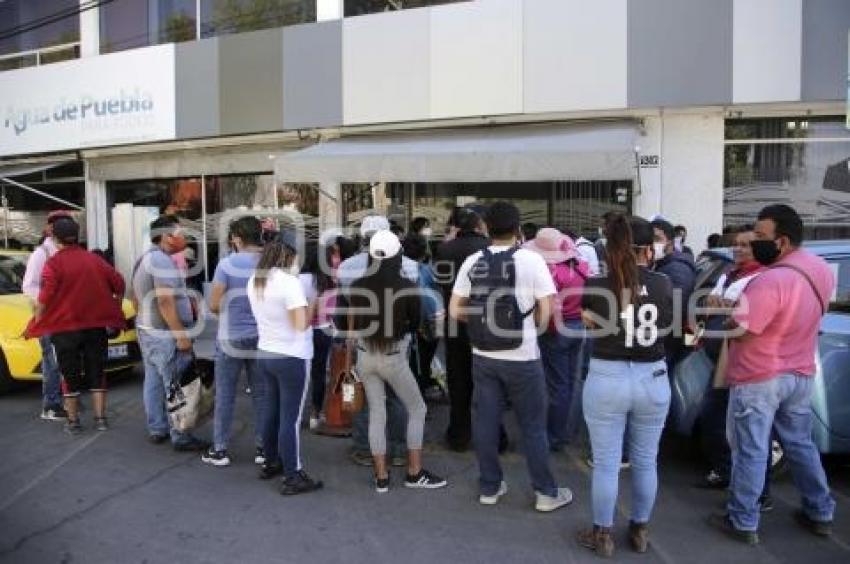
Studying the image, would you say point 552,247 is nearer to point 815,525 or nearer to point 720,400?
point 720,400

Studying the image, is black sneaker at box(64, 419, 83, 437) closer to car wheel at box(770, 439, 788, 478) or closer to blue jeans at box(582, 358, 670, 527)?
blue jeans at box(582, 358, 670, 527)

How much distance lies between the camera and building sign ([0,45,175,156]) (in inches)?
538

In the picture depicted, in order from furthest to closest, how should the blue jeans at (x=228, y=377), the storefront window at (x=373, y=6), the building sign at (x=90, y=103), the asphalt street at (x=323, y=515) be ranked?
the building sign at (x=90, y=103), the storefront window at (x=373, y=6), the blue jeans at (x=228, y=377), the asphalt street at (x=323, y=515)

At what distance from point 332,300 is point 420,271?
769 mm

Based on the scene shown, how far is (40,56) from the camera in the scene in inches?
666

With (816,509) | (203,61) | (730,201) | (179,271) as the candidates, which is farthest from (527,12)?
(816,509)

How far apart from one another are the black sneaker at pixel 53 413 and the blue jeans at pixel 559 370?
172 inches

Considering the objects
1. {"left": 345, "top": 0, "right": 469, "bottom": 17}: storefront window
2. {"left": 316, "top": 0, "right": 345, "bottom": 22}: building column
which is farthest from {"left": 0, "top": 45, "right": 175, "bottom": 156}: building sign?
{"left": 345, "top": 0, "right": 469, "bottom": 17}: storefront window

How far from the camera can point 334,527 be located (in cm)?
461

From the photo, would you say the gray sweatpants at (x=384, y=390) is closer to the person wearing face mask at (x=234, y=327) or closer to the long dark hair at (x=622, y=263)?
the person wearing face mask at (x=234, y=327)

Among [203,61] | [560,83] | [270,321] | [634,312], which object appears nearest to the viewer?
[634,312]

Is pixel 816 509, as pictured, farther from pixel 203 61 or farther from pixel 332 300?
pixel 203 61

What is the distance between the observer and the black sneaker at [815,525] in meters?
4.41

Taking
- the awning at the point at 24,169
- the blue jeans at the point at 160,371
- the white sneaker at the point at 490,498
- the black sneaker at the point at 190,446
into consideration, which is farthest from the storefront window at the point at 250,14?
the white sneaker at the point at 490,498
